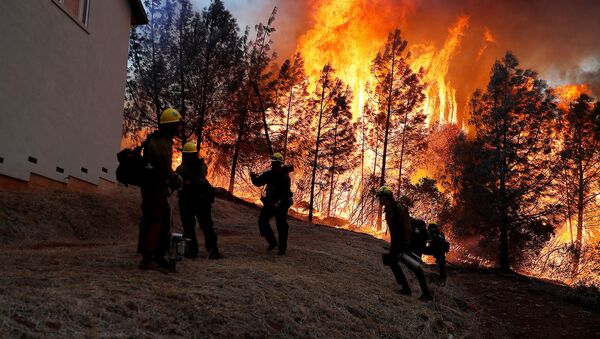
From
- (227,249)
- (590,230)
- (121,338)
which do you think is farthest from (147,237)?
(590,230)

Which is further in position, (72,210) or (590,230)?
(590,230)

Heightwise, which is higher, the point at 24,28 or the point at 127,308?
the point at 24,28

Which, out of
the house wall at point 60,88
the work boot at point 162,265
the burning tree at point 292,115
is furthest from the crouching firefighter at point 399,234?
the burning tree at point 292,115

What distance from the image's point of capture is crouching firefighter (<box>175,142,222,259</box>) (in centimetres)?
814

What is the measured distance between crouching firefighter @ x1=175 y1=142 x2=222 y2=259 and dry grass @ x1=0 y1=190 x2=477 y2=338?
1.83 ft

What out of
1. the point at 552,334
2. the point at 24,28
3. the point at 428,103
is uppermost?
the point at 428,103

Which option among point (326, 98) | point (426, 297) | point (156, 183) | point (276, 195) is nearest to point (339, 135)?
point (326, 98)

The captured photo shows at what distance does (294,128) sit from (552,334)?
83.5 ft

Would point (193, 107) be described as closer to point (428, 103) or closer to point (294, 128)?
point (294, 128)

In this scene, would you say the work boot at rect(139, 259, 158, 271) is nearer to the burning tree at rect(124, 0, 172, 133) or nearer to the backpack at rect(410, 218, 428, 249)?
the backpack at rect(410, 218, 428, 249)

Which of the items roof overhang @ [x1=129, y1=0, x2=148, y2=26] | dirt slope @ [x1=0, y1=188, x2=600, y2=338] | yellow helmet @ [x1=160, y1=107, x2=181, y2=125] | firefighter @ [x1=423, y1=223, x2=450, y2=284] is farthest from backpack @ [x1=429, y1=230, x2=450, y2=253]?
roof overhang @ [x1=129, y1=0, x2=148, y2=26]

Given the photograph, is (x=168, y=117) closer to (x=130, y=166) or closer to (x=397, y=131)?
(x=130, y=166)

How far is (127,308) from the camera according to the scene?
13.7 feet

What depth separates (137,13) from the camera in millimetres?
19078
